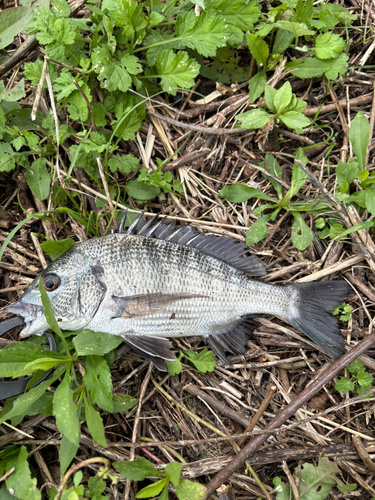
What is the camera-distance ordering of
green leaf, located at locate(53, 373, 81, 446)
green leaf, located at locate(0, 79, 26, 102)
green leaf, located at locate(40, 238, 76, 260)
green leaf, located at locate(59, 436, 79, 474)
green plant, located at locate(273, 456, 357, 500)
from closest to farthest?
green leaf, located at locate(53, 373, 81, 446) → green leaf, located at locate(59, 436, 79, 474) → green plant, located at locate(273, 456, 357, 500) → green leaf, located at locate(40, 238, 76, 260) → green leaf, located at locate(0, 79, 26, 102)

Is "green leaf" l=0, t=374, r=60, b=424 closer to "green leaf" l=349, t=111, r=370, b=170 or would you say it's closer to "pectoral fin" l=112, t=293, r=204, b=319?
"pectoral fin" l=112, t=293, r=204, b=319

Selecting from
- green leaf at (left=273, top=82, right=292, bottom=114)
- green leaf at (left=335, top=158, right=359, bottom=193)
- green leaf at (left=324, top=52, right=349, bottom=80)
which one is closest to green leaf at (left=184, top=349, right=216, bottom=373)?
green leaf at (left=335, top=158, right=359, bottom=193)

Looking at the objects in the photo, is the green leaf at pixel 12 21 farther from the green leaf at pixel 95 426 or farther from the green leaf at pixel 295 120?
the green leaf at pixel 95 426

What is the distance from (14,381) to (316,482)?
97.7 inches

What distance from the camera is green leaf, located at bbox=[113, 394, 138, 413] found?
3.09 m

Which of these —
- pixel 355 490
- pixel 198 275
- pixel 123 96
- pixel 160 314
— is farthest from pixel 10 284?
pixel 355 490

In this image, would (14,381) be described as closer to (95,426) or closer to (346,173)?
(95,426)

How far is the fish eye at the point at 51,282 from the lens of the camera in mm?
3061

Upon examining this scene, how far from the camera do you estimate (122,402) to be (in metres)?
3.12

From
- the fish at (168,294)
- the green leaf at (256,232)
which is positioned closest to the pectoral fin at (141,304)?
the fish at (168,294)

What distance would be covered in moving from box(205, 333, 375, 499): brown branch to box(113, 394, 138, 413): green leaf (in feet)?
2.74

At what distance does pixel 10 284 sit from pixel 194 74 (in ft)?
8.14

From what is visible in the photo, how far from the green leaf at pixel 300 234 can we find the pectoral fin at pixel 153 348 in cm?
143

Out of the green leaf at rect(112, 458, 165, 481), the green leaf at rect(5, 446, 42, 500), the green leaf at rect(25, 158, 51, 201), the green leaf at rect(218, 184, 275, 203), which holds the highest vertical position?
the green leaf at rect(25, 158, 51, 201)
